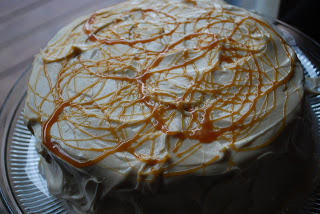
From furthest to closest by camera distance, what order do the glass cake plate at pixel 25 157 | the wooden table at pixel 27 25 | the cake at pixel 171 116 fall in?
1. the wooden table at pixel 27 25
2. the glass cake plate at pixel 25 157
3. the cake at pixel 171 116

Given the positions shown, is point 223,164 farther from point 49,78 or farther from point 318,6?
point 318,6

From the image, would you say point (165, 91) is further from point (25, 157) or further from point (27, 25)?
point (27, 25)

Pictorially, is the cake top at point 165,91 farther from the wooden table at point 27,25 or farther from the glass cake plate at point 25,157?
the wooden table at point 27,25

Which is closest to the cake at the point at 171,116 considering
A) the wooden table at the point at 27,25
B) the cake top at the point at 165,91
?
the cake top at the point at 165,91

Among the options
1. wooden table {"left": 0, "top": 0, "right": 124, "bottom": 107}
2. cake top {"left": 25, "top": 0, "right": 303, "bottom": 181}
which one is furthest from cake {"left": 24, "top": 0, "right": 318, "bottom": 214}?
wooden table {"left": 0, "top": 0, "right": 124, "bottom": 107}

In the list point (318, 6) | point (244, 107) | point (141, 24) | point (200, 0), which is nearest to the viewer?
point (244, 107)

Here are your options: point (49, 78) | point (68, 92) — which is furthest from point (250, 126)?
point (49, 78)
